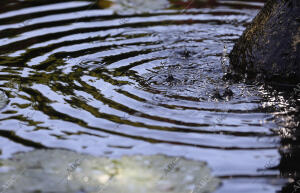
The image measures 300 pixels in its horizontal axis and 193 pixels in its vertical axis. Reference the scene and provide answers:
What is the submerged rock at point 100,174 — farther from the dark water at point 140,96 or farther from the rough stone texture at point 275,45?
the rough stone texture at point 275,45

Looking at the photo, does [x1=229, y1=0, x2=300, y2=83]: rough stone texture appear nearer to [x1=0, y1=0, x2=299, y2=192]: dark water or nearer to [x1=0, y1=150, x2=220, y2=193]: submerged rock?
[x1=0, y1=0, x2=299, y2=192]: dark water

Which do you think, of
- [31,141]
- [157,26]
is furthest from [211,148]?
[157,26]

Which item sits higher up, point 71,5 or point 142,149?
point 71,5

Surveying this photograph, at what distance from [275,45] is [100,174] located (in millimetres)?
2398

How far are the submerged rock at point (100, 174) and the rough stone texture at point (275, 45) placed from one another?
6.02ft

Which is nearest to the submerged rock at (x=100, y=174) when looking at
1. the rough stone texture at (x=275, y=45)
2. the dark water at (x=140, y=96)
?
the dark water at (x=140, y=96)

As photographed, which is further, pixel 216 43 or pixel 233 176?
pixel 216 43

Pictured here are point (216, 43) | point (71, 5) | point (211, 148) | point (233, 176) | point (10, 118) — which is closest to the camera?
point (233, 176)

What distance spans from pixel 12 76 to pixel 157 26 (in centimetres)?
244

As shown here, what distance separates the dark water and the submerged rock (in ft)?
0.34

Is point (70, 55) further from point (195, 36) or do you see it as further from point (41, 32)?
point (195, 36)

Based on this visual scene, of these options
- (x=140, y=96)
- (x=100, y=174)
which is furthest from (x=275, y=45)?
(x=100, y=174)

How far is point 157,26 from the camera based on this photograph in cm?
689

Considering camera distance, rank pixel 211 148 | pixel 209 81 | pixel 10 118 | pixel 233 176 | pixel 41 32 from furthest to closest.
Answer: pixel 41 32 → pixel 209 81 → pixel 10 118 → pixel 211 148 → pixel 233 176
